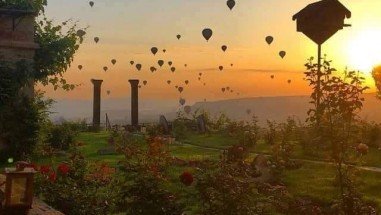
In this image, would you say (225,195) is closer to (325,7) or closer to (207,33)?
(325,7)

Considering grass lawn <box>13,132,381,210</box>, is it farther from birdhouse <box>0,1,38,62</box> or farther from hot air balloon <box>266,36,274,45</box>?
hot air balloon <box>266,36,274,45</box>

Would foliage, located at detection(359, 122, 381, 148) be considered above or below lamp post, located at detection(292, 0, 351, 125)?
below

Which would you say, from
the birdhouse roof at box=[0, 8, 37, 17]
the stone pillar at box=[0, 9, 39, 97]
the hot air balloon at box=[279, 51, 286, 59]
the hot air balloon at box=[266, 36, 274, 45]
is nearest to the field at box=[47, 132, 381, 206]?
the stone pillar at box=[0, 9, 39, 97]

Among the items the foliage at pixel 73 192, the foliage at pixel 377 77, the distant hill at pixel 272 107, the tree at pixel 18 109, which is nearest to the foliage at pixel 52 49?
the tree at pixel 18 109

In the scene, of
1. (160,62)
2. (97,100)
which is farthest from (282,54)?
(97,100)

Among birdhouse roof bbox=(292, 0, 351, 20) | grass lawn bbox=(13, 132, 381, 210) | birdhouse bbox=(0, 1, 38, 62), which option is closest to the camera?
grass lawn bbox=(13, 132, 381, 210)

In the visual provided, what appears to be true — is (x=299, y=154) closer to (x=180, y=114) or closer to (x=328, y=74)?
(x=328, y=74)

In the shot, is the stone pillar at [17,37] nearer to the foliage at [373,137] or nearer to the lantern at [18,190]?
the lantern at [18,190]
